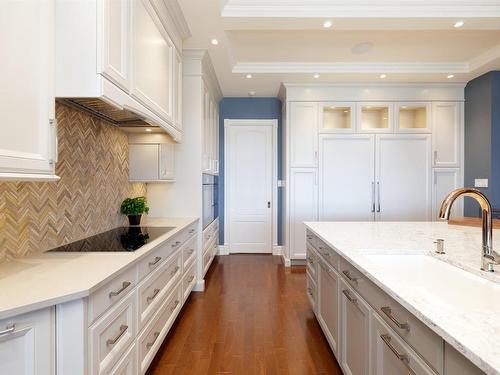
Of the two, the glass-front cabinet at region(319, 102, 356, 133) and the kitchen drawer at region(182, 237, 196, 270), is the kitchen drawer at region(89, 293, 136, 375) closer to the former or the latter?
the kitchen drawer at region(182, 237, 196, 270)

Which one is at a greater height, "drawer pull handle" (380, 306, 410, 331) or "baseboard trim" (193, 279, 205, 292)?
"drawer pull handle" (380, 306, 410, 331)

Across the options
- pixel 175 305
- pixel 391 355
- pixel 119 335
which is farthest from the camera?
pixel 175 305

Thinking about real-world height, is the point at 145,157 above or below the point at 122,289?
above

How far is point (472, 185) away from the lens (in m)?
4.13

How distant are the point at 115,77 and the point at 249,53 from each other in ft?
8.08

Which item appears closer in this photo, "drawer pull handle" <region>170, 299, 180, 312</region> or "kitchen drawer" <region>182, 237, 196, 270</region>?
"drawer pull handle" <region>170, 299, 180, 312</region>

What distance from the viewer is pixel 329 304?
202 centimetres

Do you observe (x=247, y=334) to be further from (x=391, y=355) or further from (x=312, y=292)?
(x=391, y=355)

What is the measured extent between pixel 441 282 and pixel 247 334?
62.7 inches

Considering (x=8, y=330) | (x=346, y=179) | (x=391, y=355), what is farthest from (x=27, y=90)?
(x=346, y=179)

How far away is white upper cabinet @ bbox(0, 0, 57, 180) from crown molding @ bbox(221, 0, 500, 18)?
1.82m

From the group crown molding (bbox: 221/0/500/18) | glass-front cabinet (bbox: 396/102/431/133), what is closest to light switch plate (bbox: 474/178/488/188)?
glass-front cabinet (bbox: 396/102/431/133)

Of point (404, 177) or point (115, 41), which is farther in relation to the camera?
point (404, 177)

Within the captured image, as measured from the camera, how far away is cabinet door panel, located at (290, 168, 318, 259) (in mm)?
Result: 4297
